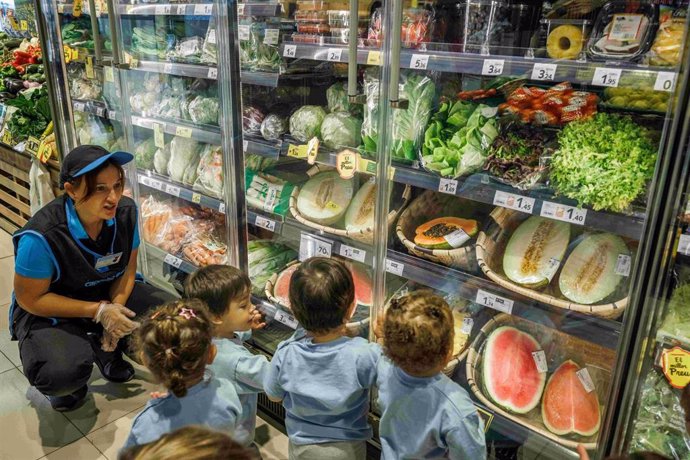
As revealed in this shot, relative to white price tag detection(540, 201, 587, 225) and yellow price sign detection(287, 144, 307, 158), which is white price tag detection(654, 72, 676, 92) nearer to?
white price tag detection(540, 201, 587, 225)

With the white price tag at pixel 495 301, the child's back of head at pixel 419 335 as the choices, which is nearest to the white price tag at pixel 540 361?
the white price tag at pixel 495 301

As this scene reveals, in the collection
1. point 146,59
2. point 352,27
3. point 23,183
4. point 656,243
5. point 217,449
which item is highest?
point 352,27

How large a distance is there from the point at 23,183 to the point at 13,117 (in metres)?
0.50

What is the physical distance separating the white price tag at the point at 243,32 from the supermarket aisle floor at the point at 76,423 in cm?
171

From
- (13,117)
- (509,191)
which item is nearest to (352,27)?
(509,191)

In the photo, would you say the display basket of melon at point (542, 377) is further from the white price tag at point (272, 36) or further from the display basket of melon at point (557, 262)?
the white price tag at point (272, 36)

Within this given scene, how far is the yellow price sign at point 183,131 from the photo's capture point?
276 centimetres

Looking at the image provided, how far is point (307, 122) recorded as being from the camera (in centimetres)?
233

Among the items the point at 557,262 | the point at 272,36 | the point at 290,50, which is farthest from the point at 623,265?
the point at 272,36

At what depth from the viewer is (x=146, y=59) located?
10.1 ft

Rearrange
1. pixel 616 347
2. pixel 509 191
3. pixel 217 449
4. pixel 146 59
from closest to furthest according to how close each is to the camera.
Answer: pixel 217 449
pixel 616 347
pixel 509 191
pixel 146 59

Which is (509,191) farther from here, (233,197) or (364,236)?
(233,197)

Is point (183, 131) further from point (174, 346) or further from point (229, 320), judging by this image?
point (174, 346)

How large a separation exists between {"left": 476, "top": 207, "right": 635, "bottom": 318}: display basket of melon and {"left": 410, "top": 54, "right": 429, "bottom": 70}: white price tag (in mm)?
610
